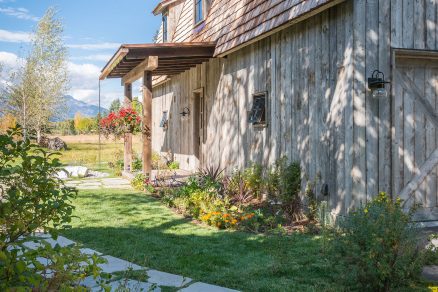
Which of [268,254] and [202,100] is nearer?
[268,254]

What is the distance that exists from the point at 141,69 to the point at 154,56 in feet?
3.99

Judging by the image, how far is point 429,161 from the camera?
21.5ft

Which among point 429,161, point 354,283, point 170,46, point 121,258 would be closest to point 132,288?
point 121,258

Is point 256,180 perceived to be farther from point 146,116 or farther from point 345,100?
point 146,116

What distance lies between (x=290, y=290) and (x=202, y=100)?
905cm

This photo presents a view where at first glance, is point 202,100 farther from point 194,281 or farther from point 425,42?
point 194,281

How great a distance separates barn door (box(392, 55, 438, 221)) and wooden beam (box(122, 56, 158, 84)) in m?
5.10

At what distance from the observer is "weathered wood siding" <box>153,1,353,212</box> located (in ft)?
20.6

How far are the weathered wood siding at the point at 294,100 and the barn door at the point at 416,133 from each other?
2.58 ft

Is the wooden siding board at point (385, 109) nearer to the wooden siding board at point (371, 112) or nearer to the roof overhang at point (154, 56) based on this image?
the wooden siding board at point (371, 112)

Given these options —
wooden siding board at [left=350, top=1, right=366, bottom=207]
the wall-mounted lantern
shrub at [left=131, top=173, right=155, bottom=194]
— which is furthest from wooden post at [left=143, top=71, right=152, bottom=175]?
wooden siding board at [left=350, top=1, right=366, bottom=207]

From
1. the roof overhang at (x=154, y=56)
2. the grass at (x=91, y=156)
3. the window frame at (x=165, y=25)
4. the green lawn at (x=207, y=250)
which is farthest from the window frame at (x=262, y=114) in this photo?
the window frame at (x=165, y=25)

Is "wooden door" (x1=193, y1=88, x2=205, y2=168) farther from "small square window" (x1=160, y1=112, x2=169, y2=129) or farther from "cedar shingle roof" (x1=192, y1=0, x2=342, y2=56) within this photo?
"small square window" (x1=160, y1=112, x2=169, y2=129)

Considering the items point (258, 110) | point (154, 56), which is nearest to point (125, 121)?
point (154, 56)
